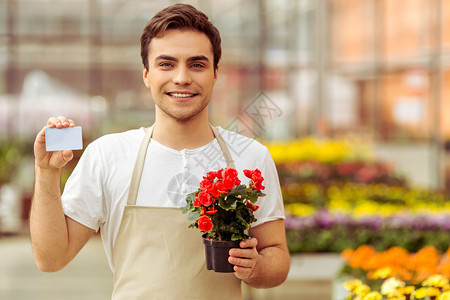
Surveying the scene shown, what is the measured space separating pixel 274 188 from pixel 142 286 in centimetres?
41

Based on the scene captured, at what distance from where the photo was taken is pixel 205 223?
1.45m

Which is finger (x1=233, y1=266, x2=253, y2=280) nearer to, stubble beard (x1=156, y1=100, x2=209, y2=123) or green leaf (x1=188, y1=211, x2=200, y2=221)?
green leaf (x1=188, y1=211, x2=200, y2=221)

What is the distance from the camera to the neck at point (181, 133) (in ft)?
5.38

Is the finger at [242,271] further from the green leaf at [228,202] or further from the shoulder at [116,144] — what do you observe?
the shoulder at [116,144]

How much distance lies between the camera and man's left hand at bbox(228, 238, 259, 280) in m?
1.46

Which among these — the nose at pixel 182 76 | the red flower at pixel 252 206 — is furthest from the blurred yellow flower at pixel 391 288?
the nose at pixel 182 76

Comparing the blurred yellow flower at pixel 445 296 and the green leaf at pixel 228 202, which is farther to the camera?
the blurred yellow flower at pixel 445 296

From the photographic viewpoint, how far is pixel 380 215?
514cm

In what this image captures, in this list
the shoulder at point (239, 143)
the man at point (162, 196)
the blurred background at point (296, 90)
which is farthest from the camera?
the blurred background at point (296, 90)

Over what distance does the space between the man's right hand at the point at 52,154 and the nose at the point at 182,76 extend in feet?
0.90

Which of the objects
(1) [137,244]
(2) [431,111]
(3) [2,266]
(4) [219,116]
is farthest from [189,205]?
(2) [431,111]

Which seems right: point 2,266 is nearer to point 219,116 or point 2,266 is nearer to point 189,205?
point 189,205

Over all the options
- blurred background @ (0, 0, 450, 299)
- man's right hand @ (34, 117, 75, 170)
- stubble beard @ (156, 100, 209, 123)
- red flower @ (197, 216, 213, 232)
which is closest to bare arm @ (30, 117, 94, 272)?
man's right hand @ (34, 117, 75, 170)

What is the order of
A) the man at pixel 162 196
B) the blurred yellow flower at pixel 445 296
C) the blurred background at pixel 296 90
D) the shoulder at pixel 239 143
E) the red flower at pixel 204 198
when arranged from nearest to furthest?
the red flower at pixel 204 198, the man at pixel 162 196, the shoulder at pixel 239 143, the blurred yellow flower at pixel 445 296, the blurred background at pixel 296 90
